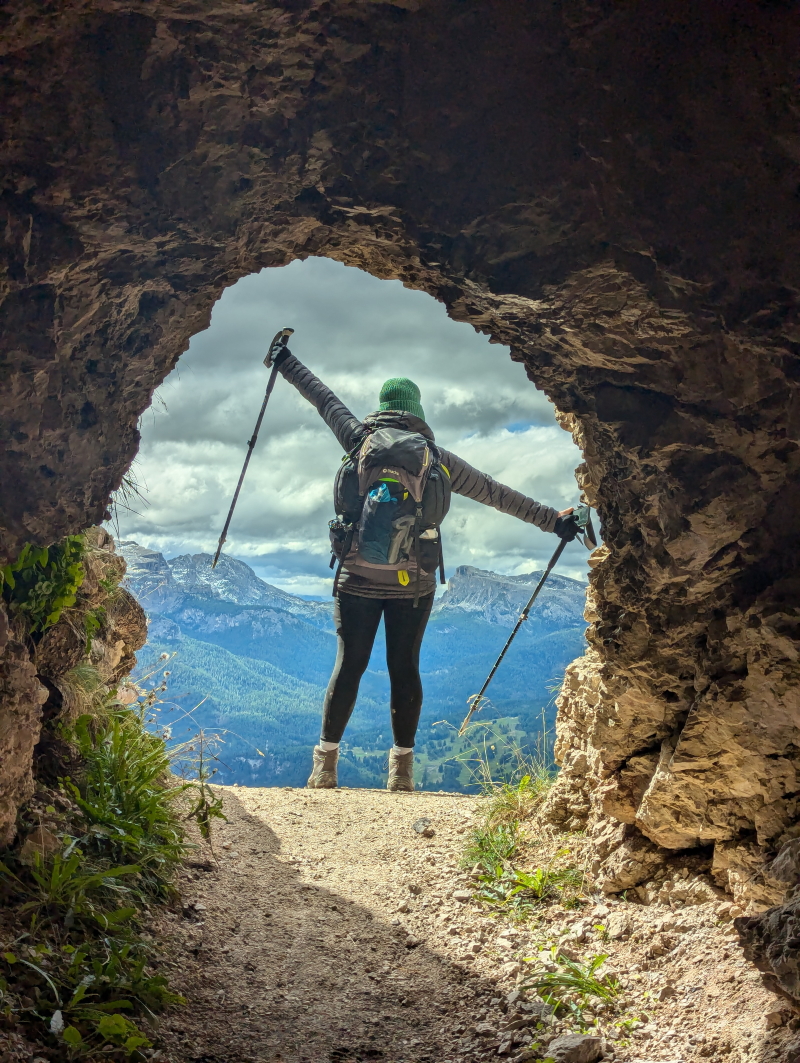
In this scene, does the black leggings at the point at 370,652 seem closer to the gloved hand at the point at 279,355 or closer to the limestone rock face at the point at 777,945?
the gloved hand at the point at 279,355

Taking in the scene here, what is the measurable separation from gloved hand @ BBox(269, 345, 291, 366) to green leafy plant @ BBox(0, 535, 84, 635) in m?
3.88

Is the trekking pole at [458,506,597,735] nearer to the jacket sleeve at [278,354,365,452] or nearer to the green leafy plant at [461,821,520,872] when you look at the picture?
the green leafy plant at [461,821,520,872]

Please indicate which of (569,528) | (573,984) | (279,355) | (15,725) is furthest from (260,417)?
(573,984)

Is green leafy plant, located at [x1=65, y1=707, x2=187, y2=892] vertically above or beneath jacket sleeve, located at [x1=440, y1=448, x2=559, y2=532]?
beneath

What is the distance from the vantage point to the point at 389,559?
6211 millimetres

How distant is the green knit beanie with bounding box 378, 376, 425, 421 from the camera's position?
7.00 metres

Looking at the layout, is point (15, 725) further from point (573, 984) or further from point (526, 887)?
point (526, 887)

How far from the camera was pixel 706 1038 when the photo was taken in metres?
2.40

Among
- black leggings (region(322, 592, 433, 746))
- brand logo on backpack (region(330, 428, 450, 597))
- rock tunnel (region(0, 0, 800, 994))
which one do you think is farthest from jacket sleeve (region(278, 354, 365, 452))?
rock tunnel (region(0, 0, 800, 994))

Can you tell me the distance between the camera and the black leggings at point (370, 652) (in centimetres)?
639

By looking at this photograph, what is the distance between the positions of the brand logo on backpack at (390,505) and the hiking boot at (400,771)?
1.69 metres

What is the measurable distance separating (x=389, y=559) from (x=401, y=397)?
6.18 feet

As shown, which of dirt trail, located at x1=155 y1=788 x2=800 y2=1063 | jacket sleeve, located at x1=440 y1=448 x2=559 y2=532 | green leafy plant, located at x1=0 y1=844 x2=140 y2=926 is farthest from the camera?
jacket sleeve, located at x1=440 y1=448 x2=559 y2=532

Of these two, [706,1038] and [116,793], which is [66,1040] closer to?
[116,793]
